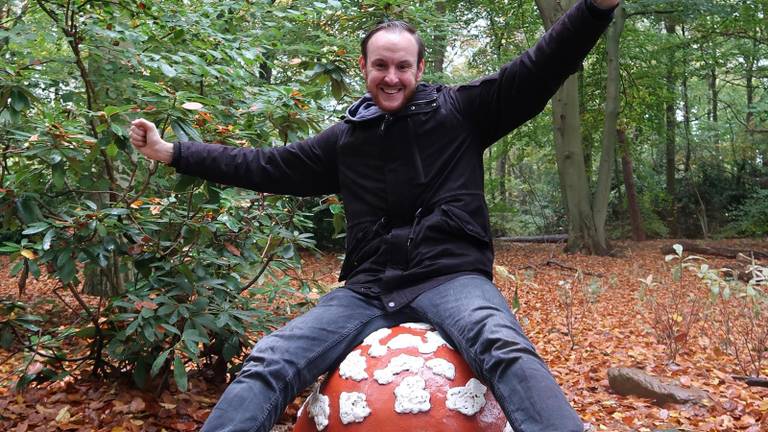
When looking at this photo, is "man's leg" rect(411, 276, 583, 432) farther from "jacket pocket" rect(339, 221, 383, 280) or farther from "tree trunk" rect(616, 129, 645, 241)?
"tree trunk" rect(616, 129, 645, 241)

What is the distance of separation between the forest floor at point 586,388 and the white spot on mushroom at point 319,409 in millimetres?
1555

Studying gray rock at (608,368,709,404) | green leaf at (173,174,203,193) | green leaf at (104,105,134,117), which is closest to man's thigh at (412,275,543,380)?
green leaf at (173,174,203,193)

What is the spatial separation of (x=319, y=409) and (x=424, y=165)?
1.07 m

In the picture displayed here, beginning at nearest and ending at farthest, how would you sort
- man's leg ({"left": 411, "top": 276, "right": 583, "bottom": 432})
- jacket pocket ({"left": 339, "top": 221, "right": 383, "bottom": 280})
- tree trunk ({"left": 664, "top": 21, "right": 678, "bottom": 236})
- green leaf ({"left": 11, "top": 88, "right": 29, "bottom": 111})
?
man's leg ({"left": 411, "top": 276, "right": 583, "bottom": 432}) → jacket pocket ({"left": 339, "top": 221, "right": 383, "bottom": 280}) → green leaf ({"left": 11, "top": 88, "right": 29, "bottom": 111}) → tree trunk ({"left": 664, "top": 21, "right": 678, "bottom": 236})

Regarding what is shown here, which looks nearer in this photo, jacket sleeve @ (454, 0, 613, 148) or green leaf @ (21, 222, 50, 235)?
jacket sleeve @ (454, 0, 613, 148)

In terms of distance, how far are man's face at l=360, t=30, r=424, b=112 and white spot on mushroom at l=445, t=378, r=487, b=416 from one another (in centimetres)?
120

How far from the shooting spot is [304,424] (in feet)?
8.19

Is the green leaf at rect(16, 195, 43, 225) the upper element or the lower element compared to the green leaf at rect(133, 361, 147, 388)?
upper

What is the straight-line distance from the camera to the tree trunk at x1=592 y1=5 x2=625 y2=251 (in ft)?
48.2

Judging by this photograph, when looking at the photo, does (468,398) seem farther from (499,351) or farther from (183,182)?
(183,182)

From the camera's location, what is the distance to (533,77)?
2.56 meters

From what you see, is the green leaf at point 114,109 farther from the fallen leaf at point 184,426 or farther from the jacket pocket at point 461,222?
the fallen leaf at point 184,426

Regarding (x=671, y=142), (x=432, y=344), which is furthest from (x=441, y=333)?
(x=671, y=142)

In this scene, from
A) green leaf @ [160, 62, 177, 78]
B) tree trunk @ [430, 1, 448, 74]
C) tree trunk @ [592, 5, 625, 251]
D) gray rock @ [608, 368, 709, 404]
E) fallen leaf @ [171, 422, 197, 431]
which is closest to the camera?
green leaf @ [160, 62, 177, 78]
